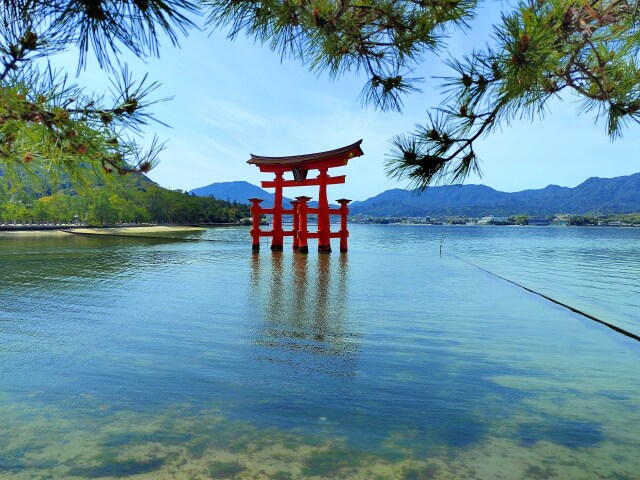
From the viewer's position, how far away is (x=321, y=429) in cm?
320

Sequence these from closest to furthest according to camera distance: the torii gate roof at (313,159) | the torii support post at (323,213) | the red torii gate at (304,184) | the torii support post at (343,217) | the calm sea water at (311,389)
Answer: the calm sea water at (311,389), the torii gate roof at (313,159), the red torii gate at (304,184), the torii support post at (323,213), the torii support post at (343,217)

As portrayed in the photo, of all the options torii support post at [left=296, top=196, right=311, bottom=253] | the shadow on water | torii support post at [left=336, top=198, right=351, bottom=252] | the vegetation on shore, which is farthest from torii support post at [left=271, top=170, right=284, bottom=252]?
the vegetation on shore

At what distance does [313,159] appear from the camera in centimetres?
1959

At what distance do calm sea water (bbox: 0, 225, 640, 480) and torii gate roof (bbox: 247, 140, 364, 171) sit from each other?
430 inches

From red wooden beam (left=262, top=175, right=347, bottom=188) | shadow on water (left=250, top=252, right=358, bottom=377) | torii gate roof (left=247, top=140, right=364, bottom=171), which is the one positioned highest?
torii gate roof (left=247, top=140, right=364, bottom=171)

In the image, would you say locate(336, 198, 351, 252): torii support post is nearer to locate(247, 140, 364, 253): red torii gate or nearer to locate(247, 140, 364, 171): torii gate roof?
locate(247, 140, 364, 253): red torii gate

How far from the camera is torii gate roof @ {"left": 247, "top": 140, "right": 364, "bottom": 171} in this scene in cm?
1855

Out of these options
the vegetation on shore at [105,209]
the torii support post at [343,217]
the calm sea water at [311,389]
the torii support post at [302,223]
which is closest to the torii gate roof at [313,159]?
the torii support post at [302,223]

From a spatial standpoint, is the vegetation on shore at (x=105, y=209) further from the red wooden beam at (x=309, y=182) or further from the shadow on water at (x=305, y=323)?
the shadow on water at (x=305, y=323)

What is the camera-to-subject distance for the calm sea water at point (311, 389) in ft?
9.11

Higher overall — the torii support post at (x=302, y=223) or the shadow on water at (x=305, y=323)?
the torii support post at (x=302, y=223)

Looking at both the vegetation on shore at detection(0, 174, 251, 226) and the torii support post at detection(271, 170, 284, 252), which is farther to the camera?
the vegetation on shore at detection(0, 174, 251, 226)

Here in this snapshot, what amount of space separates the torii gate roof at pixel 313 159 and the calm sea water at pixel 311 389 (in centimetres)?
1093

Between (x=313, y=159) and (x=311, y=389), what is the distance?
54.0ft
